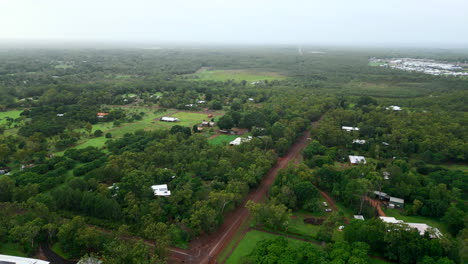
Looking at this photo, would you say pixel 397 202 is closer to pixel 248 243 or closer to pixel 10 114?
pixel 248 243

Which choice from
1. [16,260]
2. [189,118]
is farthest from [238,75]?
[16,260]

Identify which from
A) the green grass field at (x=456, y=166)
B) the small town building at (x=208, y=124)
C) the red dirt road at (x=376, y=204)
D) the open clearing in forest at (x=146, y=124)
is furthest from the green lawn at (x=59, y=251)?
the green grass field at (x=456, y=166)

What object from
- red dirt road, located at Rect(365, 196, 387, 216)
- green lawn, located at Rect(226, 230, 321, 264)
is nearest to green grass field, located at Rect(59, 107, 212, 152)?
green lawn, located at Rect(226, 230, 321, 264)

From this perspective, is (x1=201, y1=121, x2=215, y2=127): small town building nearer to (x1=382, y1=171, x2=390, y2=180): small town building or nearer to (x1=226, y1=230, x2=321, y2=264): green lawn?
(x1=382, y1=171, x2=390, y2=180): small town building

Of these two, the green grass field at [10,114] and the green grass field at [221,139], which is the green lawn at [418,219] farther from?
the green grass field at [10,114]

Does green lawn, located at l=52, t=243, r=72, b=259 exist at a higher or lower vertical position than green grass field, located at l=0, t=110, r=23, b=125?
lower

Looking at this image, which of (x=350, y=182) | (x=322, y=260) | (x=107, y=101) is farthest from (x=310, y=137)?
(x=107, y=101)

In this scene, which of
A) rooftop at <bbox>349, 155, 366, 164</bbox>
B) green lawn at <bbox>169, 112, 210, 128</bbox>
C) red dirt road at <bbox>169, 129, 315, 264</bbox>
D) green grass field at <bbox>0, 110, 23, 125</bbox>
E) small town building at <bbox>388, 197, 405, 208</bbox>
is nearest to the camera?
red dirt road at <bbox>169, 129, 315, 264</bbox>

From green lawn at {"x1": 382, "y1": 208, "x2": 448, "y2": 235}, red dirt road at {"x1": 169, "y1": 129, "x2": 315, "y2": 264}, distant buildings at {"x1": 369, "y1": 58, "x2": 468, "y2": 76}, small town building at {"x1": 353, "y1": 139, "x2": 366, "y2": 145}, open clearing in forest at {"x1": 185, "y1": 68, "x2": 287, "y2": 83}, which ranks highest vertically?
distant buildings at {"x1": 369, "y1": 58, "x2": 468, "y2": 76}
